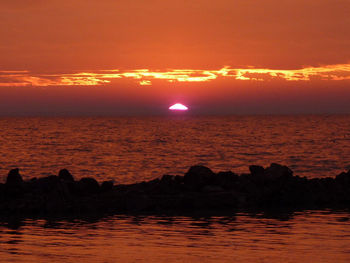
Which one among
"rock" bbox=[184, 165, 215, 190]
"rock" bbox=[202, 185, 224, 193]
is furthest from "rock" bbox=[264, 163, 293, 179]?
"rock" bbox=[184, 165, 215, 190]

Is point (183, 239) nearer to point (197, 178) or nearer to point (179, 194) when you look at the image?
point (179, 194)

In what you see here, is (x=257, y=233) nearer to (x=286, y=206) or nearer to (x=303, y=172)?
(x=286, y=206)

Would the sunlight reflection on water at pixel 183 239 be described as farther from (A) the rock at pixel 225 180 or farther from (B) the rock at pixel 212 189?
(A) the rock at pixel 225 180

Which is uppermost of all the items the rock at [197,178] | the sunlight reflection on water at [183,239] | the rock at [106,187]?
the rock at [197,178]

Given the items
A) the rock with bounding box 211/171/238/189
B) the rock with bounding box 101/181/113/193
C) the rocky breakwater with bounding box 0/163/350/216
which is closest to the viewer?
the rocky breakwater with bounding box 0/163/350/216

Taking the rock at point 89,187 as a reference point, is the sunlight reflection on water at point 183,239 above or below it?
below

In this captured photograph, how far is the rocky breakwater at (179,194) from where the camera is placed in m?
27.8

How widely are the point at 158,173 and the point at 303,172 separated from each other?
11.4 meters

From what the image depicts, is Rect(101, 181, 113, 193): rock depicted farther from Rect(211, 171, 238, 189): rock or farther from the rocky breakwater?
Rect(211, 171, 238, 189): rock

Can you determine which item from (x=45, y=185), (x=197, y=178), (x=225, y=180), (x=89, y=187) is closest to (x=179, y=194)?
(x=197, y=178)

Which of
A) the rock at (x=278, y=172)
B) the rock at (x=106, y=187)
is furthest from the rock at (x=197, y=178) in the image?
the rock at (x=106, y=187)

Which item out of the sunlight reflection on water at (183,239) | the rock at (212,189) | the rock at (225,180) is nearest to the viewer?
the sunlight reflection on water at (183,239)

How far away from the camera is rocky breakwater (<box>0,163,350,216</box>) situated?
91.2 feet

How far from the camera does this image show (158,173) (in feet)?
167
